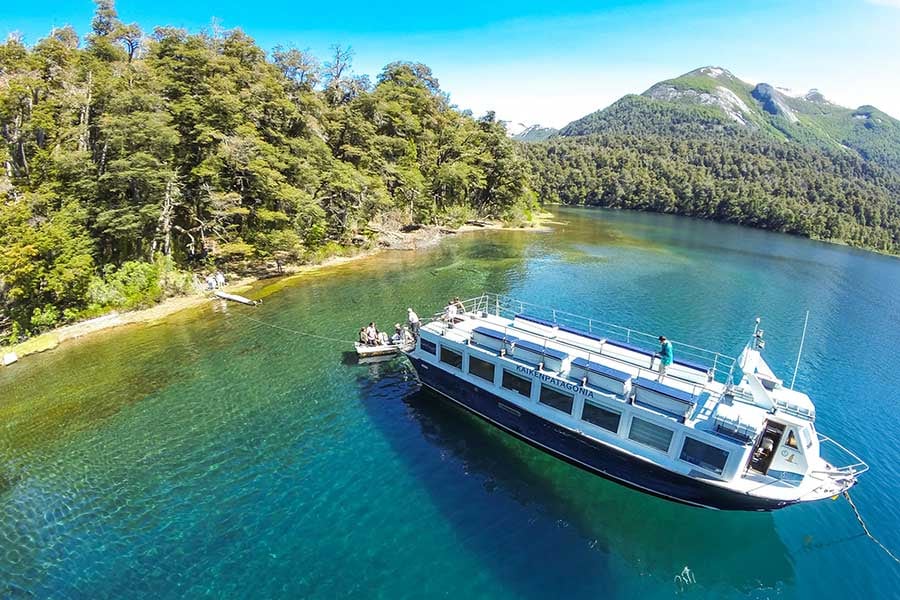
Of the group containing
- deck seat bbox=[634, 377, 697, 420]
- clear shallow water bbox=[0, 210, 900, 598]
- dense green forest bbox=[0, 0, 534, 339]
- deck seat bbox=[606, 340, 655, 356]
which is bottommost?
clear shallow water bbox=[0, 210, 900, 598]

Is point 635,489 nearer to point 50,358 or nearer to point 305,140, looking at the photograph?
point 50,358

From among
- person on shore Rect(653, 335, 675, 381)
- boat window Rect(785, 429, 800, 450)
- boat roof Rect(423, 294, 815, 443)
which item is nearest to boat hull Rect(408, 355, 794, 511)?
boat window Rect(785, 429, 800, 450)

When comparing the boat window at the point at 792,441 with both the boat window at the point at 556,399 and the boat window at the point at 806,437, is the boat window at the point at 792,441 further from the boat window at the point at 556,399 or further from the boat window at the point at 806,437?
the boat window at the point at 556,399

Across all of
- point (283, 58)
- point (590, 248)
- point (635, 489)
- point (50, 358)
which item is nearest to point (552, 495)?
point (635, 489)

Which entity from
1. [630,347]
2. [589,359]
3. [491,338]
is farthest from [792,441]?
[491,338]

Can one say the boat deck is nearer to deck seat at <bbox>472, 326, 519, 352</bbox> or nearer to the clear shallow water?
deck seat at <bbox>472, 326, 519, 352</bbox>

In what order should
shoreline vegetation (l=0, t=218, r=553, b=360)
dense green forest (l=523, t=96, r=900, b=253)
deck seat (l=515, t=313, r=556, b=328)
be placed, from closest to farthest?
1. deck seat (l=515, t=313, r=556, b=328)
2. shoreline vegetation (l=0, t=218, r=553, b=360)
3. dense green forest (l=523, t=96, r=900, b=253)

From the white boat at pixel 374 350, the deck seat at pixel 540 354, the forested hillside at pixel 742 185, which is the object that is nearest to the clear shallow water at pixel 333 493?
the white boat at pixel 374 350
